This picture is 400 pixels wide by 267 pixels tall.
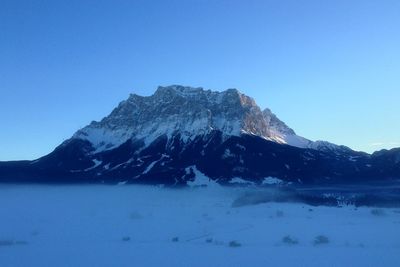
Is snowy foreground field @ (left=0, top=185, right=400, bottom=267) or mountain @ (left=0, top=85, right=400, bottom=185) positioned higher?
mountain @ (left=0, top=85, right=400, bottom=185)

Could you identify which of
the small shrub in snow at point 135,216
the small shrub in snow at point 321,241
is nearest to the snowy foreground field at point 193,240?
the small shrub in snow at point 321,241

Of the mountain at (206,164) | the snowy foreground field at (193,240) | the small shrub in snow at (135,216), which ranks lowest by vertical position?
the snowy foreground field at (193,240)

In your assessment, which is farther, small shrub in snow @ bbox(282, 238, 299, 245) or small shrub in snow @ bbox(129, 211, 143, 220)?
small shrub in snow @ bbox(129, 211, 143, 220)

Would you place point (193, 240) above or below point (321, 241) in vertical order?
below

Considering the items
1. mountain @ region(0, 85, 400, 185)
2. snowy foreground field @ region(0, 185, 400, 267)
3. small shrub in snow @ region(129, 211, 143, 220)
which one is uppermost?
mountain @ region(0, 85, 400, 185)

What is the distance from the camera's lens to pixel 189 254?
3153 centimetres

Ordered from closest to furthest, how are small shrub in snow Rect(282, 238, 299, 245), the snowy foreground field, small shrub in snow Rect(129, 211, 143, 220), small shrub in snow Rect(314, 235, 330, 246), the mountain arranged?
the snowy foreground field < small shrub in snow Rect(314, 235, 330, 246) < small shrub in snow Rect(282, 238, 299, 245) < small shrub in snow Rect(129, 211, 143, 220) < the mountain

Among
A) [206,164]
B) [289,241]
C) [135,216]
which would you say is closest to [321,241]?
[289,241]

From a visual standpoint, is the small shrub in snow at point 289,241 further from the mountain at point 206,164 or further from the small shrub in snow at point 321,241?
the mountain at point 206,164

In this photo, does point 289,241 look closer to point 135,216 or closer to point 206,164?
point 135,216

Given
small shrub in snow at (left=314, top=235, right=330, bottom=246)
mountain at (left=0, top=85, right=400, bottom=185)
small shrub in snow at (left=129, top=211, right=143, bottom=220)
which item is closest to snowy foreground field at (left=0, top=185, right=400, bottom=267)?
small shrub in snow at (left=314, top=235, right=330, bottom=246)

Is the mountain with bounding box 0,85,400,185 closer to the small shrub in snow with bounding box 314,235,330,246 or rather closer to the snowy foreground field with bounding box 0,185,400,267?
the snowy foreground field with bounding box 0,185,400,267

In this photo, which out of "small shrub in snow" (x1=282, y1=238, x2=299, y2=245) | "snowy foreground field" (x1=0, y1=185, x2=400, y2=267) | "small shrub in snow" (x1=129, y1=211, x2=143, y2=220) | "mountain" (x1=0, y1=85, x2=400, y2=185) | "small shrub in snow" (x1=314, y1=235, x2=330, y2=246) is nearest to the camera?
"snowy foreground field" (x1=0, y1=185, x2=400, y2=267)

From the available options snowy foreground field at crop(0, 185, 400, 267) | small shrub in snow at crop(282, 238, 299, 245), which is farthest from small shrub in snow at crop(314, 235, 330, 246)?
small shrub in snow at crop(282, 238, 299, 245)
